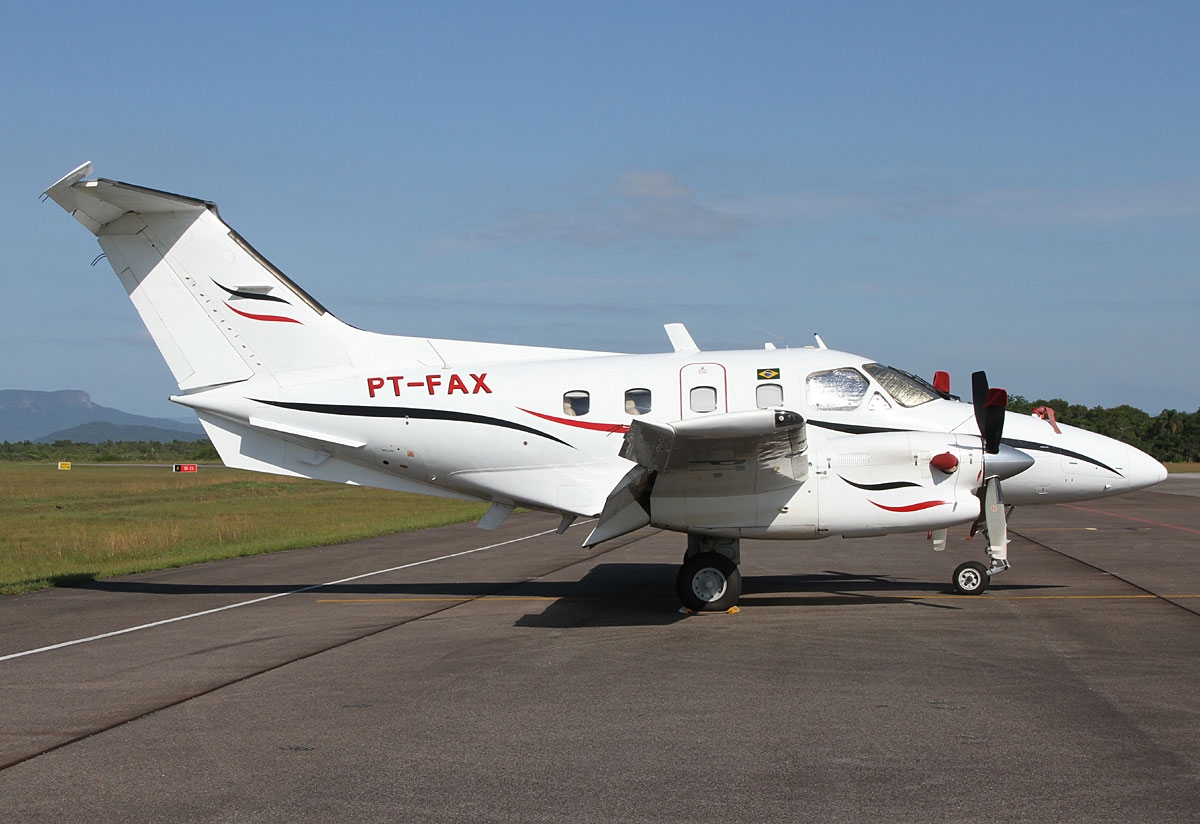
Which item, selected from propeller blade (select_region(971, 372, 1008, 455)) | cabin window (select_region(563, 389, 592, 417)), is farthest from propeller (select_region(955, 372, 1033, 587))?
cabin window (select_region(563, 389, 592, 417))

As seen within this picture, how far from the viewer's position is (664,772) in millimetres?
5930

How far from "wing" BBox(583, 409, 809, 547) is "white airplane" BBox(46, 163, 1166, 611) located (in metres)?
0.03

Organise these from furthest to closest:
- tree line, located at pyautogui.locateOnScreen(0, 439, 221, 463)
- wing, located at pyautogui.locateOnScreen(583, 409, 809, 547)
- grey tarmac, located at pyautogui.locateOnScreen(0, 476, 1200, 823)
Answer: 1. tree line, located at pyautogui.locateOnScreen(0, 439, 221, 463)
2. wing, located at pyautogui.locateOnScreen(583, 409, 809, 547)
3. grey tarmac, located at pyautogui.locateOnScreen(0, 476, 1200, 823)

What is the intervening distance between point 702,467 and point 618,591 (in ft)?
10.4

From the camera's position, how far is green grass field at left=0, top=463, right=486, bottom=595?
2081 cm

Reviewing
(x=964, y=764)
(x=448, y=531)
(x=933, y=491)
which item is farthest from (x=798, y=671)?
(x=448, y=531)

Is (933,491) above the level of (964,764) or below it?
above

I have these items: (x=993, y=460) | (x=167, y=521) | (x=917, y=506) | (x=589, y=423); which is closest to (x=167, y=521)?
(x=167, y=521)

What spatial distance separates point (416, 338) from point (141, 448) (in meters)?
143

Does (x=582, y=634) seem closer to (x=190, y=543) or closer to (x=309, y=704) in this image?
(x=309, y=704)

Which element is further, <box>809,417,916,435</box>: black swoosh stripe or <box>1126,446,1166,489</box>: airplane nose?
<box>1126,446,1166,489</box>: airplane nose

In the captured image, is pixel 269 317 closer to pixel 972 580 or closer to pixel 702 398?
pixel 702 398

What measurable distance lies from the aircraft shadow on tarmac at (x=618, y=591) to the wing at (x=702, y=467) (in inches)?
41.2

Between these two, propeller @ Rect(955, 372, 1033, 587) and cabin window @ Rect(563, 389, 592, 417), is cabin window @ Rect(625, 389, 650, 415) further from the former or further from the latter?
propeller @ Rect(955, 372, 1033, 587)
